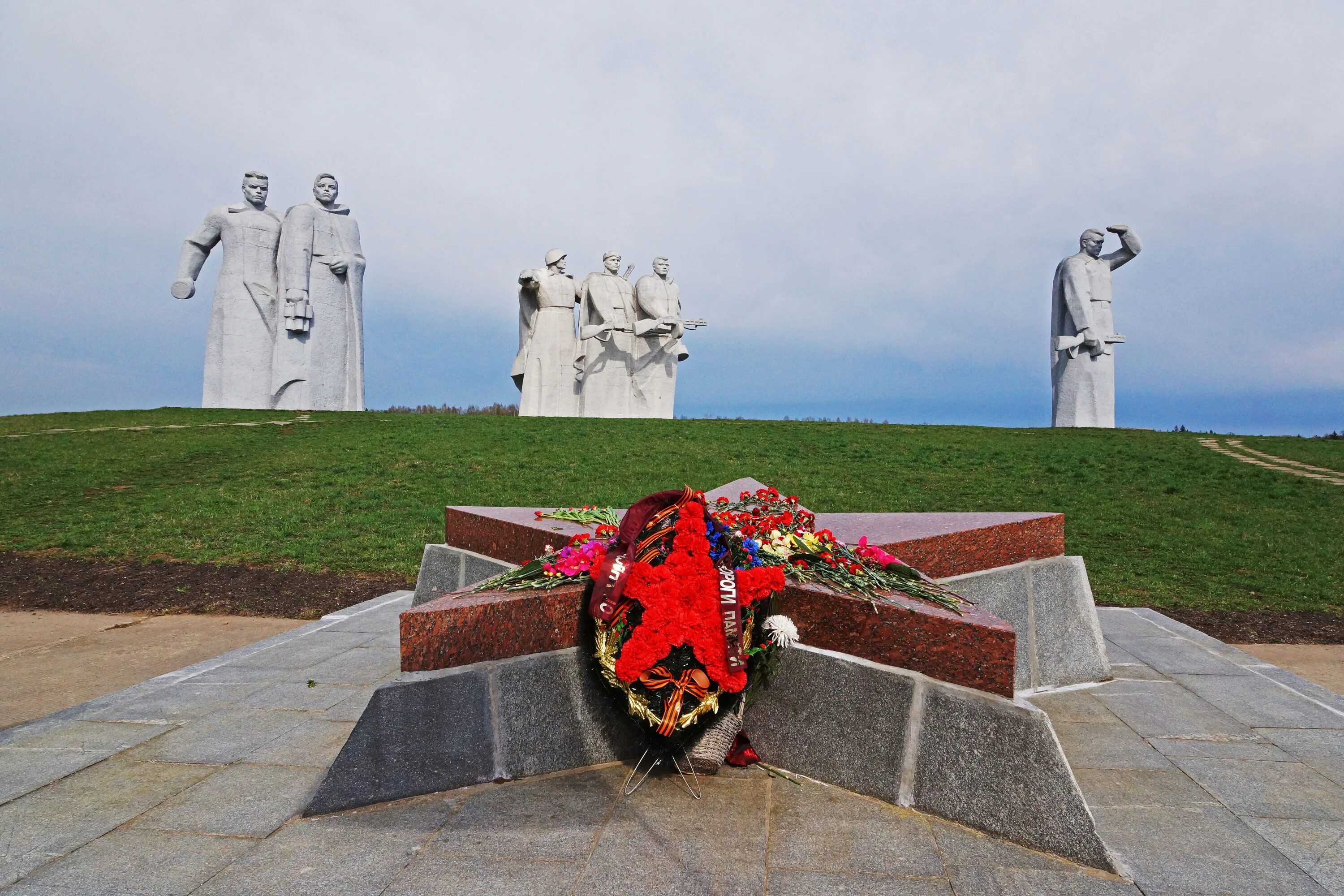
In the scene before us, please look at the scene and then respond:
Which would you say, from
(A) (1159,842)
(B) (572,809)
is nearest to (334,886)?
(B) (572,809)

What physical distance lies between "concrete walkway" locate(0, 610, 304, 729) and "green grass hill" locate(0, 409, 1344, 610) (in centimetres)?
203

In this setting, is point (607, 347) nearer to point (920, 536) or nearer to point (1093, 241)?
point (1093, 241)

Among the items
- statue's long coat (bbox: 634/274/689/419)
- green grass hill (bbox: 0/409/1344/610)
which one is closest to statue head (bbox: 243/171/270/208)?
green grass hill (bbox: 0/409/1344/610)

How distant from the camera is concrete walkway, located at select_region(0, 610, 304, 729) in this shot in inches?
193

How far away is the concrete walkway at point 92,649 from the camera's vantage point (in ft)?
16.1

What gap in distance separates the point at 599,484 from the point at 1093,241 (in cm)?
1725

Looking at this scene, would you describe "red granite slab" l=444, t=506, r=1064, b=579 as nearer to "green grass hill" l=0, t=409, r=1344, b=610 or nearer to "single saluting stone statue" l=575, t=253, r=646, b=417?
"green grass hill" l=0, t=409, r=1344, b=610

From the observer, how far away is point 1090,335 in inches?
898

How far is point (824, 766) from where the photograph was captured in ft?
10.6

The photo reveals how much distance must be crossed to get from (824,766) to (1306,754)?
214 centimetres

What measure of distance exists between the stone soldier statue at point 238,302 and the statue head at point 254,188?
40 cm

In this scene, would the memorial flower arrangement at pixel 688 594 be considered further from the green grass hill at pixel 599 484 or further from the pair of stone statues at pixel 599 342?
the pair of stone statues at pixel 599 342

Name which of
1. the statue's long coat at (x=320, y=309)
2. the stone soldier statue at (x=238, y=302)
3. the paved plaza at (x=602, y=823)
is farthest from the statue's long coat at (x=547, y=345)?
the paved plaza at (x=602, y=823)

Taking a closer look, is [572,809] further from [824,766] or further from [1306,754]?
[1306,754]
